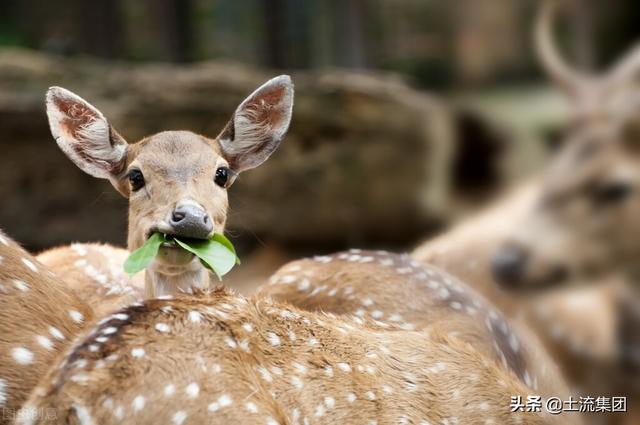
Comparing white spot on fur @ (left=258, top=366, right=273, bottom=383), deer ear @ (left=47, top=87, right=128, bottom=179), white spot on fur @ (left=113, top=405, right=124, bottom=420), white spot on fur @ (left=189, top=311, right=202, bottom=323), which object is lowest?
white spot on fur @ (left=113, top=405, right=124, bottom=420)

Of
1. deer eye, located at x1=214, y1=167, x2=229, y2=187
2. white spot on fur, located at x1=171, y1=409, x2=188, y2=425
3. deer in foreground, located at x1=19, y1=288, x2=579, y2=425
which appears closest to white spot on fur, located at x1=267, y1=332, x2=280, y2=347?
deer in foreground, located at x1=19, y1=288, x2=579, y2=425

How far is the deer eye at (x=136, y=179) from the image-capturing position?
331 cm

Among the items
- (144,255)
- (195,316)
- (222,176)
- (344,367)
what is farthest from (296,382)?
(222,176)

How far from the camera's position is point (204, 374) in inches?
91.2

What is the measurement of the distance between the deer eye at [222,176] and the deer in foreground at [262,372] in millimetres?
702

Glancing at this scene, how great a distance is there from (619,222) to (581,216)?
7.9 inches

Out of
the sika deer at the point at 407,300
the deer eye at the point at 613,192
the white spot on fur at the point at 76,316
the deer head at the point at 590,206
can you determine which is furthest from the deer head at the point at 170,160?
the deer eye at the point at 613,192

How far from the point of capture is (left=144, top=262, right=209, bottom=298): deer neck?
3221 mm

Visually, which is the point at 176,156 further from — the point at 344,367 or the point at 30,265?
the point at 344,367

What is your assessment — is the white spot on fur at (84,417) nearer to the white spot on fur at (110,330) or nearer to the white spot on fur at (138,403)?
the white spot on fur at (138,403)

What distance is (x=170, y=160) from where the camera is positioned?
3.30m

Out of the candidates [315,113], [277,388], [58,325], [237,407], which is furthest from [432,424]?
[315,113]

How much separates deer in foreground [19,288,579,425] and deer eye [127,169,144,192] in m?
0.75

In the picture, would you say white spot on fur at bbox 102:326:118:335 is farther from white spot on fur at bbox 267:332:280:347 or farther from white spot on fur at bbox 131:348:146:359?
white spot on fur at bbox 267:332:280:347
